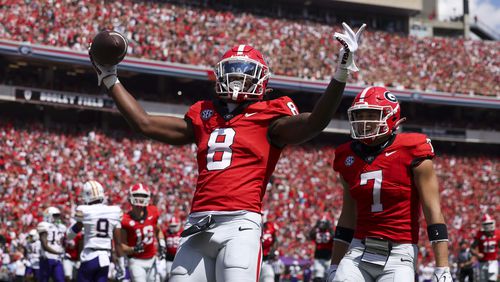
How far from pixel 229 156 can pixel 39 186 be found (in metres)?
20.2

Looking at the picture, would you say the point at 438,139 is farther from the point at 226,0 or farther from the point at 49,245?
the point at 49,245

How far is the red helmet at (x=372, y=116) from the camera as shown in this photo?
5270 millimetres

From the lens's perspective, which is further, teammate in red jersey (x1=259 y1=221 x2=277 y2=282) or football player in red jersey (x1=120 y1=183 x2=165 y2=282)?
teammate in red jersey (x1=259 y1=221 x2=277 y2=282)

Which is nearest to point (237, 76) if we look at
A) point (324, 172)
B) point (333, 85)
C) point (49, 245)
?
point (333, 85)

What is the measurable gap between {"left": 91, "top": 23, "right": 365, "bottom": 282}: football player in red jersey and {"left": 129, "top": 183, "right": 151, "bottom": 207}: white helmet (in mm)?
5740

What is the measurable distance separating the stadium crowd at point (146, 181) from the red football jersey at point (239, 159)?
16.6m

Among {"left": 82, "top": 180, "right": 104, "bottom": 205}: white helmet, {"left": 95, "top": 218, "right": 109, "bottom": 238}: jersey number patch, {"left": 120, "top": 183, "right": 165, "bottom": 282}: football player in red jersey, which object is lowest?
{"left": 120, "top": 183, "right": 165, "bottom": 282}: football player in red jersey

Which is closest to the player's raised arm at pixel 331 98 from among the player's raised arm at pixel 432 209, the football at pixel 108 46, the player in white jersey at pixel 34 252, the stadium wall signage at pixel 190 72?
the football at pixel 108 46

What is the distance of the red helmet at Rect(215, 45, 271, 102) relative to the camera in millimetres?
4434

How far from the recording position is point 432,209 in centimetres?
508

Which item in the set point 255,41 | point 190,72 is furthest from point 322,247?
point 255,41

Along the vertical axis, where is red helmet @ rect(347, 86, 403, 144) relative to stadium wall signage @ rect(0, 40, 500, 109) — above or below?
above

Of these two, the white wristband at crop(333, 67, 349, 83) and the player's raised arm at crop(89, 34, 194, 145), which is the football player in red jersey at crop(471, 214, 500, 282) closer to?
the player's raised arm at crop(89, 34, 194, 145)

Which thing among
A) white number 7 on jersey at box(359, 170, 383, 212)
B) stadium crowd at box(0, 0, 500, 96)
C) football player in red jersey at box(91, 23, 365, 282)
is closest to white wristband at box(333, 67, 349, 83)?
football player in red jersey at box(91, 23, 365, 282)
